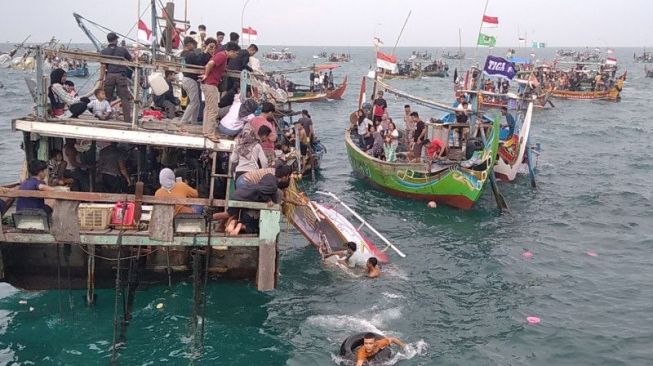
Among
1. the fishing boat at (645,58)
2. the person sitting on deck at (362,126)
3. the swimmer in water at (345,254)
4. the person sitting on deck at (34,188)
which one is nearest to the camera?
the person sitting on deck at (34,188)

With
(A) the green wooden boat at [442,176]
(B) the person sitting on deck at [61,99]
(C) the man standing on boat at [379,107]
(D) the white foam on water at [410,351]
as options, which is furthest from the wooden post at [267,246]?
(C) the man standing on boat at [379,107]

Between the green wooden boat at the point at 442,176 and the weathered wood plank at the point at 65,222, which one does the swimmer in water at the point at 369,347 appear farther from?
the green wooden boat at the point at 442,176

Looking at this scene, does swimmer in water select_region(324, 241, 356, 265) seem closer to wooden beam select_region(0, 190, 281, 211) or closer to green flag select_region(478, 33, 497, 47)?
wooden beam select_region(0, 190, 281, 211)

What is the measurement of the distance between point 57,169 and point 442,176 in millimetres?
10825

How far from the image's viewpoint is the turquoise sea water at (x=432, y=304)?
10055mm

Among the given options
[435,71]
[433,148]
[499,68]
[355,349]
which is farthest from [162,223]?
[435,71]

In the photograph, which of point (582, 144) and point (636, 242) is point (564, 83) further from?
point (636, 242)

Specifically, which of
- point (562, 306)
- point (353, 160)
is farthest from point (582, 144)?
point (562, 306)

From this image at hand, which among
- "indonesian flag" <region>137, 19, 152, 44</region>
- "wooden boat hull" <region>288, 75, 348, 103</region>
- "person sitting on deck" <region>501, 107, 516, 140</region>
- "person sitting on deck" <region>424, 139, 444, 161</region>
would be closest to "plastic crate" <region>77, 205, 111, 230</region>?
"person sitting on deck" <region>424, 139, 444, 161</region>

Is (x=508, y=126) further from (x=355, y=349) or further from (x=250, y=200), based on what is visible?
(x=250, y=200)

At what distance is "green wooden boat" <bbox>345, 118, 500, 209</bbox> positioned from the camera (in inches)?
667

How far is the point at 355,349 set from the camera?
9.58 m

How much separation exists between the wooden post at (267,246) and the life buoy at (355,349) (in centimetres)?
168

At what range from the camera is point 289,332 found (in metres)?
10.7
